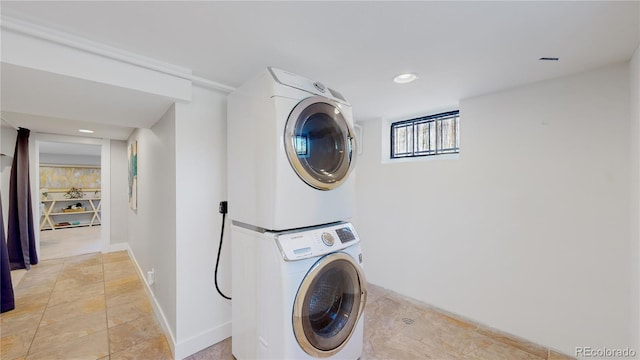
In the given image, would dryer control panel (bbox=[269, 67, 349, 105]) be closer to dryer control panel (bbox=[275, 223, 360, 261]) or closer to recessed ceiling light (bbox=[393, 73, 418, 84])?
recessed ceiling light (bbox=[393, 73, 418, 84])

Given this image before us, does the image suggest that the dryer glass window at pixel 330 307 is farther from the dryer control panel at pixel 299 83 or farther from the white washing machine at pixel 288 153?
the dryer control panel at pixel 299 83

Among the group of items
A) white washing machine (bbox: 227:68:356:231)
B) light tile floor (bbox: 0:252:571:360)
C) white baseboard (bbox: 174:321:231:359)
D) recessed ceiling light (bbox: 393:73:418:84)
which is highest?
recessed ceiling light (bbox: 393:73:418:84)

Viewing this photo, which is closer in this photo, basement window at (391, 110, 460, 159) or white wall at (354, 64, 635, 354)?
white wall at (354, 64, 635, 354)

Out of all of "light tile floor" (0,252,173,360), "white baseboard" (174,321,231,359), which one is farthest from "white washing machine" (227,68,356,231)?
"light tile floor" (0,252,173,360)

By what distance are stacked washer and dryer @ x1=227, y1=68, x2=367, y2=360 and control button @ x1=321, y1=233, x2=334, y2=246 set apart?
0.02m

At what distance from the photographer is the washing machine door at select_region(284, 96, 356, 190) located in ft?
4.62

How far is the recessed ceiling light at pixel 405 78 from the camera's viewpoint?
1790mm

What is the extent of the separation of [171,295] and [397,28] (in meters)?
2.32

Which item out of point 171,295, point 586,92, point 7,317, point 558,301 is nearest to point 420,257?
point 558,301

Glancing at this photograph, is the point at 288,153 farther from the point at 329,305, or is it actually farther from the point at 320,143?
the point at 329,305

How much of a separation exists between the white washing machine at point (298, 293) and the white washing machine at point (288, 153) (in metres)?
0.12

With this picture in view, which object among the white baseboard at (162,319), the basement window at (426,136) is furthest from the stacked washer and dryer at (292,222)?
the basement window at (426,136)

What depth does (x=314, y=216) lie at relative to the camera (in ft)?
5.01

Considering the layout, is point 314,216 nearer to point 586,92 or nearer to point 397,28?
point 397,28
